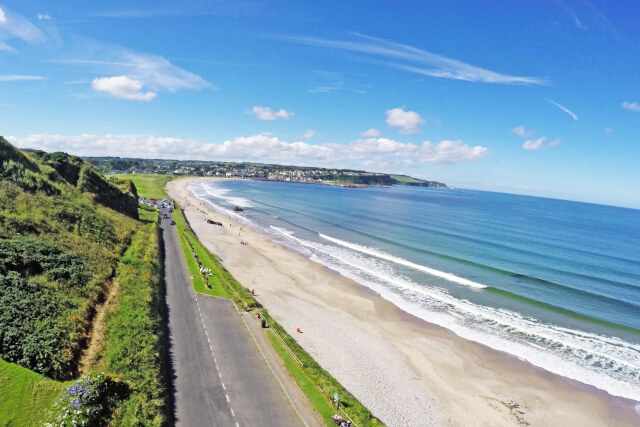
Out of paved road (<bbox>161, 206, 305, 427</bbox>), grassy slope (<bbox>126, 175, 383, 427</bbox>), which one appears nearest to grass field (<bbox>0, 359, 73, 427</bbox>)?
paved road (<bbox>161, 206, 305, 427</bbox>)

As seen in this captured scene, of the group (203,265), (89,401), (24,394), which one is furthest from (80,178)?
(89,401)

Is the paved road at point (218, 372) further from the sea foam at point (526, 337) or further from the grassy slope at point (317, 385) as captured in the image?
the sea foam at point (526, 337)

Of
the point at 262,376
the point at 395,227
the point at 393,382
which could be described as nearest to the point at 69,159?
the point at 262,376

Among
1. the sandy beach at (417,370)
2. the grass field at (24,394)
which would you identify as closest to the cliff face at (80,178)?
the sandy beach at (417,370)

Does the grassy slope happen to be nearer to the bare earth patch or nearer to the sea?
the bare earth patch

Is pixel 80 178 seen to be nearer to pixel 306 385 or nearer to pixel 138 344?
pixel 138 344
